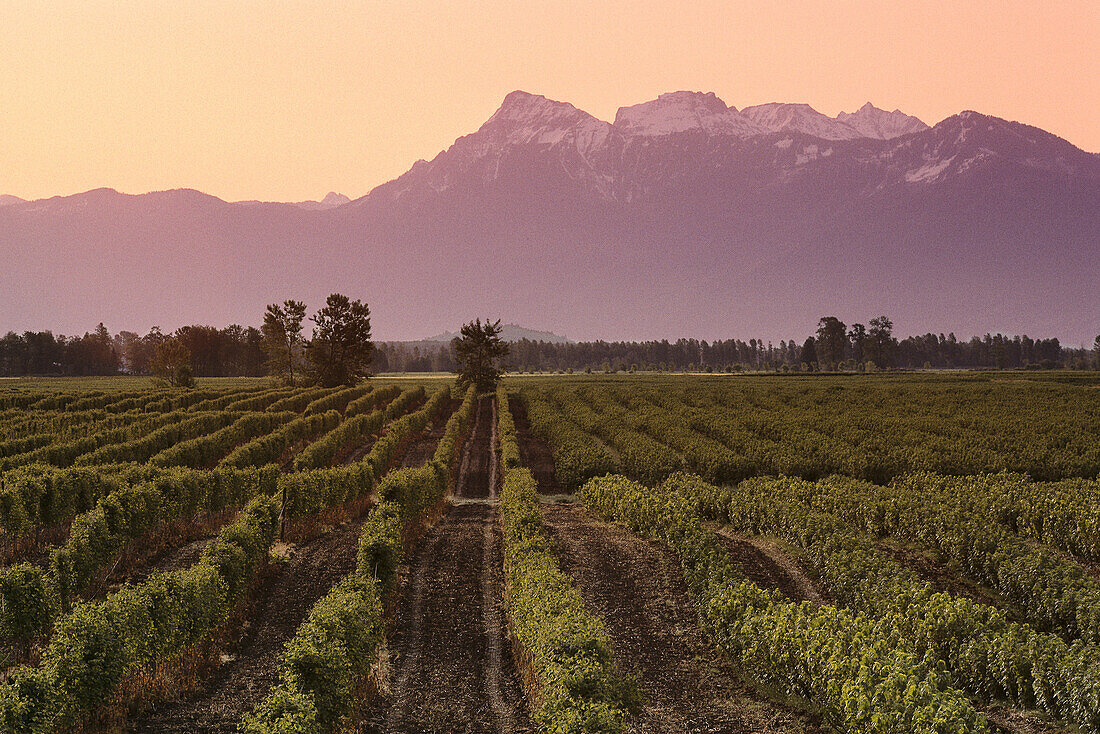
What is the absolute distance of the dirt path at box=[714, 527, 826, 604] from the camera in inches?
938

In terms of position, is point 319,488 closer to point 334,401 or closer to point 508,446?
point 508,446

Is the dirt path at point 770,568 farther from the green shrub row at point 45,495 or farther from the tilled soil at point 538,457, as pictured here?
the green shrub row at point 45,495

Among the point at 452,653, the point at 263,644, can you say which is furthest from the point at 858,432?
the point at 263,644

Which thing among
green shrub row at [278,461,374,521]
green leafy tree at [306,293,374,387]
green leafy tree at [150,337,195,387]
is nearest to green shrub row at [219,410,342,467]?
green shrub row at [278,461,374,521]

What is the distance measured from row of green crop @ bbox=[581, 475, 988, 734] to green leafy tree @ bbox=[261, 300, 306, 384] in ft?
356

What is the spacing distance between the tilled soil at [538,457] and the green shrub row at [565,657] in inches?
938

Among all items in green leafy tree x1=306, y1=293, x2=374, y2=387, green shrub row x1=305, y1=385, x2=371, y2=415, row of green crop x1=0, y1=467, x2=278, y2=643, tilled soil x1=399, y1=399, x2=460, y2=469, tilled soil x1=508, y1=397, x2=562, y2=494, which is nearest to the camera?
row of green crop x1=0, y1=467, x2=278, y2=643

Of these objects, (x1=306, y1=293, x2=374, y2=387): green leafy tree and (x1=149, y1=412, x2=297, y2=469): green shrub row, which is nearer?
(x1=149, y1=412, x2=297, y2=469): green shrub row

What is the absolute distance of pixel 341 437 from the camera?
55.1 meters

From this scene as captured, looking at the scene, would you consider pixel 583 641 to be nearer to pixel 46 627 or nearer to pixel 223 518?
pixel 46 627

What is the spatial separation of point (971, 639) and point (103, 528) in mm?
25527

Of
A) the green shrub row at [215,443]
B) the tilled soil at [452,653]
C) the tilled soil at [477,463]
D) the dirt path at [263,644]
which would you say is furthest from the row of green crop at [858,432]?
the green shrub row at [215,443]

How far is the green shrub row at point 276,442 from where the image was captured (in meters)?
45.8

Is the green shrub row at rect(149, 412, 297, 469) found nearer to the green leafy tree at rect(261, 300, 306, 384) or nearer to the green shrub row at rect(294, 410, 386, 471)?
the green shrub row at rect(294, 410, 386, 471)
